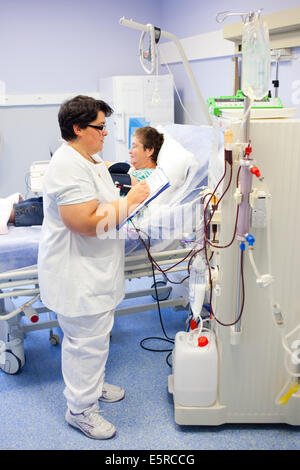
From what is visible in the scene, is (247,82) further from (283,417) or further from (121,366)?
(121,366)

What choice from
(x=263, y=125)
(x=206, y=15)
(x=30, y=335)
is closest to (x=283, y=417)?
(x=263, y=125)

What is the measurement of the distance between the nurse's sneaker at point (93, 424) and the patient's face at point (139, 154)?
1.42 metres

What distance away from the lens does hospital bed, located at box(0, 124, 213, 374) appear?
6.86ft

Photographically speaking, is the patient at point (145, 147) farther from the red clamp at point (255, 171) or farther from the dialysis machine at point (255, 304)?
the red clamp at point (255, 171)

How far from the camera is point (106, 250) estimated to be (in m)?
1.78

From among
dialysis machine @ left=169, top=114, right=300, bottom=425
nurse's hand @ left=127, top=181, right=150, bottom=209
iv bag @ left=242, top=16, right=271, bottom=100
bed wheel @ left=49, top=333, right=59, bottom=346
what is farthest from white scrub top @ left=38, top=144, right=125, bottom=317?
bed wheel @ left=49, top=333, right=59, bottom=346

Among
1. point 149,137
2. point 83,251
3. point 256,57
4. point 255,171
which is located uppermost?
point 256,57

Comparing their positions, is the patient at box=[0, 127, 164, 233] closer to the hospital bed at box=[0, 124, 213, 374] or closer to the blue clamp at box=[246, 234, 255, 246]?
the hospital bed at box=[0, 124, 213, 374]

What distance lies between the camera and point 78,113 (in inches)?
65.7

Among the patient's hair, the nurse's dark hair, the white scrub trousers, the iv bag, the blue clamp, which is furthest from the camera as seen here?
the patient's hair

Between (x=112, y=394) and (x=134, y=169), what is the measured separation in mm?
1305

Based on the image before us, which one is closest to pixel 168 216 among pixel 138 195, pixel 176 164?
pixel 176 164

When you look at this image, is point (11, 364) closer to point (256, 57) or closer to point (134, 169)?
point (134, 169)

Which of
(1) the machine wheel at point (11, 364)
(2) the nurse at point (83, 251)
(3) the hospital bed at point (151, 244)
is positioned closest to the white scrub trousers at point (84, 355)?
(2) the nurse at point (83, 251)
